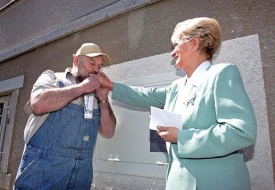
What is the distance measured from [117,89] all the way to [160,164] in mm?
755

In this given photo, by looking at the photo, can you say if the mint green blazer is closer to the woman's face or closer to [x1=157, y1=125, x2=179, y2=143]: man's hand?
[x1=157, y1=125, x2=179, y2=143]: man's hand

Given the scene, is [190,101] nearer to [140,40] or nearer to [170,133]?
[170,133]

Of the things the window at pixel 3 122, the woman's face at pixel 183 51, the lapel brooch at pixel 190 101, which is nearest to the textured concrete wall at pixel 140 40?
the window at pixel 3 122

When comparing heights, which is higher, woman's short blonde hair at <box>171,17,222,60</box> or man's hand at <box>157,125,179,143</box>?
woman's short blonde hair at <box>171,17,222,60</box>

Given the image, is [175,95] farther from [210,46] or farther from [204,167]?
[204,167]

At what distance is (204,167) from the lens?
1.27 meters

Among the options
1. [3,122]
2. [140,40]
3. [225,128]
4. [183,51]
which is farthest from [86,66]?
[3,122]

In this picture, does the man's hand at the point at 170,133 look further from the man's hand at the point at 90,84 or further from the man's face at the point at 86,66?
the man's face at the point at 86,66

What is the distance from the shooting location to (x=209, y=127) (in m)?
1.30

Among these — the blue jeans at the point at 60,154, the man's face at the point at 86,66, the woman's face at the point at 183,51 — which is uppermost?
the man's face at the point at 86,66

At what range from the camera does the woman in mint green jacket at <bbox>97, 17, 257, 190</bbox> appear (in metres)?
1.19

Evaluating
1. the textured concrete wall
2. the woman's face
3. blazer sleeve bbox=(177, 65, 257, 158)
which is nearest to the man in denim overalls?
the textured concrete wall

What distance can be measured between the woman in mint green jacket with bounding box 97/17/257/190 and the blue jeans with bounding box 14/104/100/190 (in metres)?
0.86

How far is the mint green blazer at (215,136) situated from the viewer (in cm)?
119
